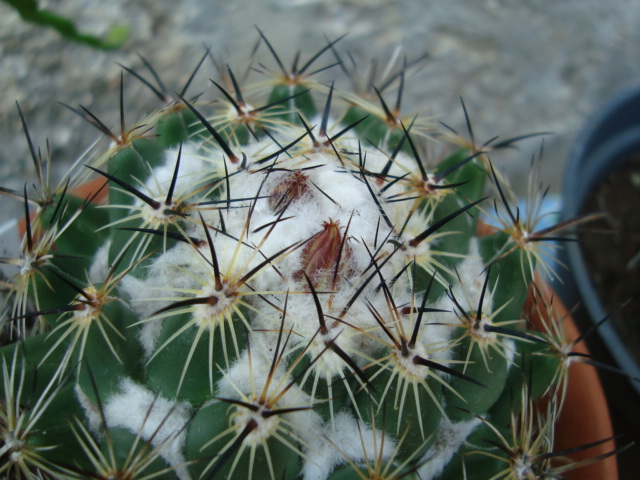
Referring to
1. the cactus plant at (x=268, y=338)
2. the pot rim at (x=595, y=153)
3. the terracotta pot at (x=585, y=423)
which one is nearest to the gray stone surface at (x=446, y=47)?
the pot rim at (x=595, y=153)

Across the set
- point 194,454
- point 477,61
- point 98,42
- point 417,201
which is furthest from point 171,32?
point 194,454

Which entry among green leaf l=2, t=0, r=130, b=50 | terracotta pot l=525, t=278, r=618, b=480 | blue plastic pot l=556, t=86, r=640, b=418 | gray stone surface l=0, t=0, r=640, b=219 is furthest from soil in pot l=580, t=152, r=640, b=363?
green leaf l=2, t=0, r=130, b=50

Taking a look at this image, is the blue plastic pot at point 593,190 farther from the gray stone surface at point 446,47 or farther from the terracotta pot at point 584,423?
the gray stone surface at point 446,47

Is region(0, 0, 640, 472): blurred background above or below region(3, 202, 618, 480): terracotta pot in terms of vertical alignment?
above

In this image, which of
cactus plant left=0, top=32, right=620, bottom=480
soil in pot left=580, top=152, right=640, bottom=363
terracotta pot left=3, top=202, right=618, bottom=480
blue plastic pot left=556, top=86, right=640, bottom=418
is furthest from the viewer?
soil in pot left=580, top=152, right=640, bottom=363

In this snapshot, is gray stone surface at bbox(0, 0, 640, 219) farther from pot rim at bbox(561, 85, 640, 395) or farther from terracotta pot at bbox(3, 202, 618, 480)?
terracotta pot at bbox(3, 202, 618, 480)

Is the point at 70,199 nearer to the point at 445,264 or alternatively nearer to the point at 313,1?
the point at 445,264

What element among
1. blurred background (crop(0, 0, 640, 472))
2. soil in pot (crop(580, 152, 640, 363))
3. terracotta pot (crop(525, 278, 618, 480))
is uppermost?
blurred background (crop(0, 0, 640, 472))
